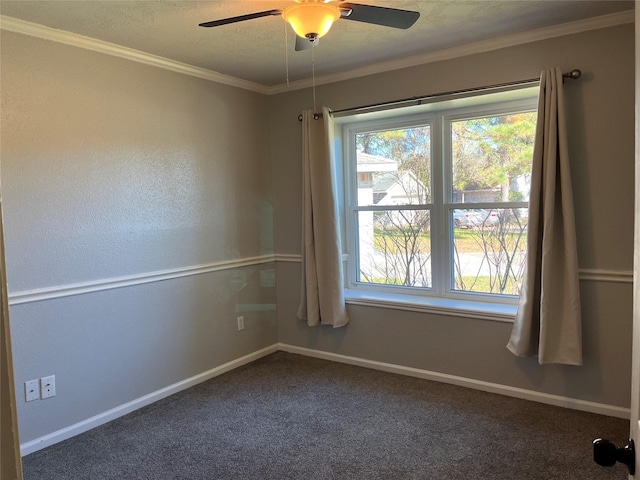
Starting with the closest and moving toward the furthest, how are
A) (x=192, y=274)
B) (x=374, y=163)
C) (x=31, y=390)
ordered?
(x=31, y=390) → (x=192, y=274) → (x=374, y=163)

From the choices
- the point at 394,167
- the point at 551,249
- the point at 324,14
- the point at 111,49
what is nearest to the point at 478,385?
the point at 551,249

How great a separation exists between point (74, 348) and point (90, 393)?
1.02ft

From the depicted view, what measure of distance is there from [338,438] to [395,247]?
166 centimetres

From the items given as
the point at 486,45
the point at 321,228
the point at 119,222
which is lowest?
the point at 321,228

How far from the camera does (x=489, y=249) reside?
333 cm

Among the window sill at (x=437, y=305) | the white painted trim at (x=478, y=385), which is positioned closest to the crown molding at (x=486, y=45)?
the window sill at (x=437, y=305)

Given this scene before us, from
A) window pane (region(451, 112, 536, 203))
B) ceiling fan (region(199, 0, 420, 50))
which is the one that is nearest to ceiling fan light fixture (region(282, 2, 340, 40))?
ceiling fan (region(199, 0, 420, 50))

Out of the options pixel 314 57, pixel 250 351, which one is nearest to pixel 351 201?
pixel 314 57

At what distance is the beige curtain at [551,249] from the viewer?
8.82 ft

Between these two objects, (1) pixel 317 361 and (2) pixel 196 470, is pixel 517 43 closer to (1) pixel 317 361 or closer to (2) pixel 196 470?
(1) pixel 317 361

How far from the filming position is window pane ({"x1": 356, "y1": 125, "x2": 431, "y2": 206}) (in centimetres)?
359

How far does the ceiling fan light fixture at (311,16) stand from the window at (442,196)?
158cm

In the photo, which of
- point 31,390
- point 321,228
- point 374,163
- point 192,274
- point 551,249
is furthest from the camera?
point 374,163

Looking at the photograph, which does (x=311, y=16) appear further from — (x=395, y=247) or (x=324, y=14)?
(x=395, y=247)
